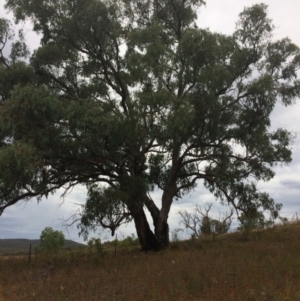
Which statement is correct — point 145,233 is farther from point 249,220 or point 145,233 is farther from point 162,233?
point 249,220

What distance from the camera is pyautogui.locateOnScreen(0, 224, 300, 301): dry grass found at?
10.7 m

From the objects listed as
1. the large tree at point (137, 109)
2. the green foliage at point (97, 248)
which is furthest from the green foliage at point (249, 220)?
the green foliage at point (97, 248)

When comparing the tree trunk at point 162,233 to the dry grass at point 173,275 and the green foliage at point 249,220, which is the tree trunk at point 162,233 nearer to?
the dry grass at point 173,275

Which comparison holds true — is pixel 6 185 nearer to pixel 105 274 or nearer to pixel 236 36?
pixel 105 274

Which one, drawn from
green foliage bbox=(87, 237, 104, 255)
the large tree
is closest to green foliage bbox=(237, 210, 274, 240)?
the large tree

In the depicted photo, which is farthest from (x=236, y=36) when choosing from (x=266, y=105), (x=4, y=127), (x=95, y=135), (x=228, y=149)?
(x=4, y=127)

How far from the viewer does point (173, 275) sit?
41.6 feet

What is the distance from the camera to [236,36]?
18.2m

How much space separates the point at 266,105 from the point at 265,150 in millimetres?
2279

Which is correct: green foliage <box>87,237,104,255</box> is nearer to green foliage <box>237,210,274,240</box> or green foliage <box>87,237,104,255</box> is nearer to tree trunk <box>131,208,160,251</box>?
tree trunk <box>131,208,160,251</box>

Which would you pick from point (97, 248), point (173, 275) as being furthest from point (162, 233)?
point (173, 275)

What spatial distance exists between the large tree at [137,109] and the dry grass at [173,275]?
221cm

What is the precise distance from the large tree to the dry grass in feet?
7.27

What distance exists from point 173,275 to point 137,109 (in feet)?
19.5
